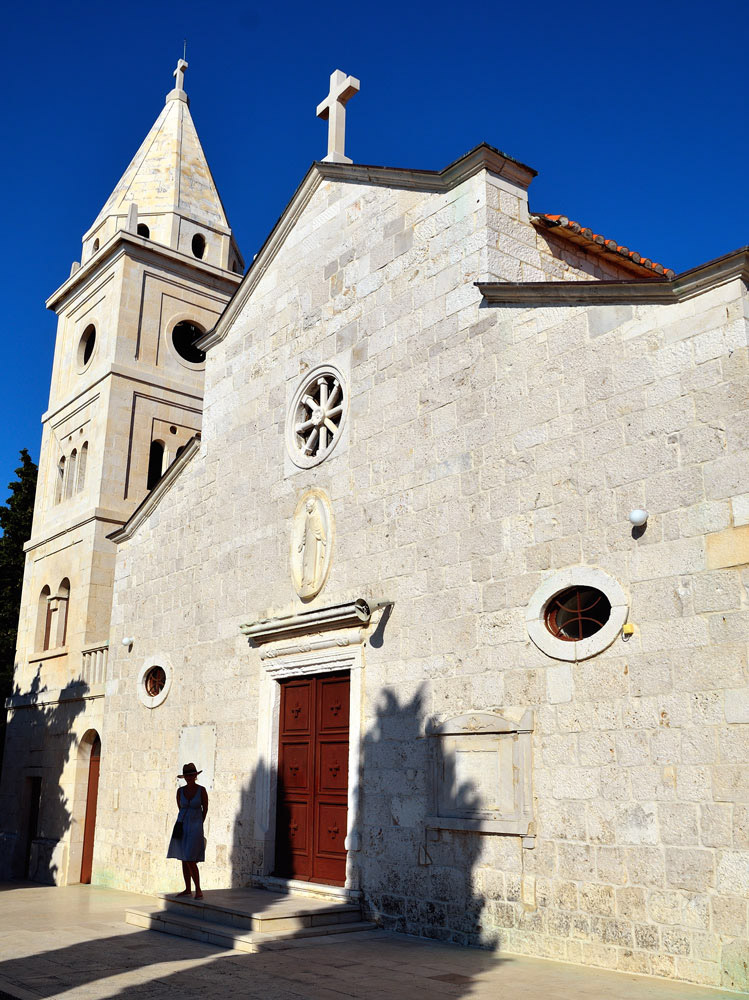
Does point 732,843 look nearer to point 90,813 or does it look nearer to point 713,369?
point 713,369

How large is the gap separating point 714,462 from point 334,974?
4.61 m

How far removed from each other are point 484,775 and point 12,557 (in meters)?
18.3

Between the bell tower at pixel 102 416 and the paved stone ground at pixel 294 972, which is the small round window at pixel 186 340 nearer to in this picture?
the bell tower at pixel 102 416

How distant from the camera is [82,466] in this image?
63.4ft

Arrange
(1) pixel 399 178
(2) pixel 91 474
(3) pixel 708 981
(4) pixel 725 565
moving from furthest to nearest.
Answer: (2) pixel 91 474 < (1) pixel 399 178 < (4) pixel 725 565 < (3) pixel 708 981

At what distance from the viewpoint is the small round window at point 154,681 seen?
43.0ft

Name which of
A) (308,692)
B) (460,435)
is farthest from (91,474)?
(460,435)

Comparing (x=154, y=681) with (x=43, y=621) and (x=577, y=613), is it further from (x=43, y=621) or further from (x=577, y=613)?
(x=577, y=613)

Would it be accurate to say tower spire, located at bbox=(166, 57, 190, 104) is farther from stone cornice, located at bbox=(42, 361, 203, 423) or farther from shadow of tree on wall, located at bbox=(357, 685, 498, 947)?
shadow of tree on wall, located at bbox=(357, 685, 498, 947)

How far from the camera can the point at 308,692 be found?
1033 centimetres

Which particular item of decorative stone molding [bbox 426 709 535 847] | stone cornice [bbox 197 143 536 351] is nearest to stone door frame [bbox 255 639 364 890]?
decorative stone molding [bbox 426 709 535 847]

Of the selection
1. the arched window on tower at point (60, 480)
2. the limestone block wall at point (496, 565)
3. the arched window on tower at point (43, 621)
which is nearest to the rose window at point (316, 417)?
the limestone block wall at point (496, 565)

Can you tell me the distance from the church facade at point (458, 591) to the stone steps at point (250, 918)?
0.33 m

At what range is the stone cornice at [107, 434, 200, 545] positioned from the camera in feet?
43.6
